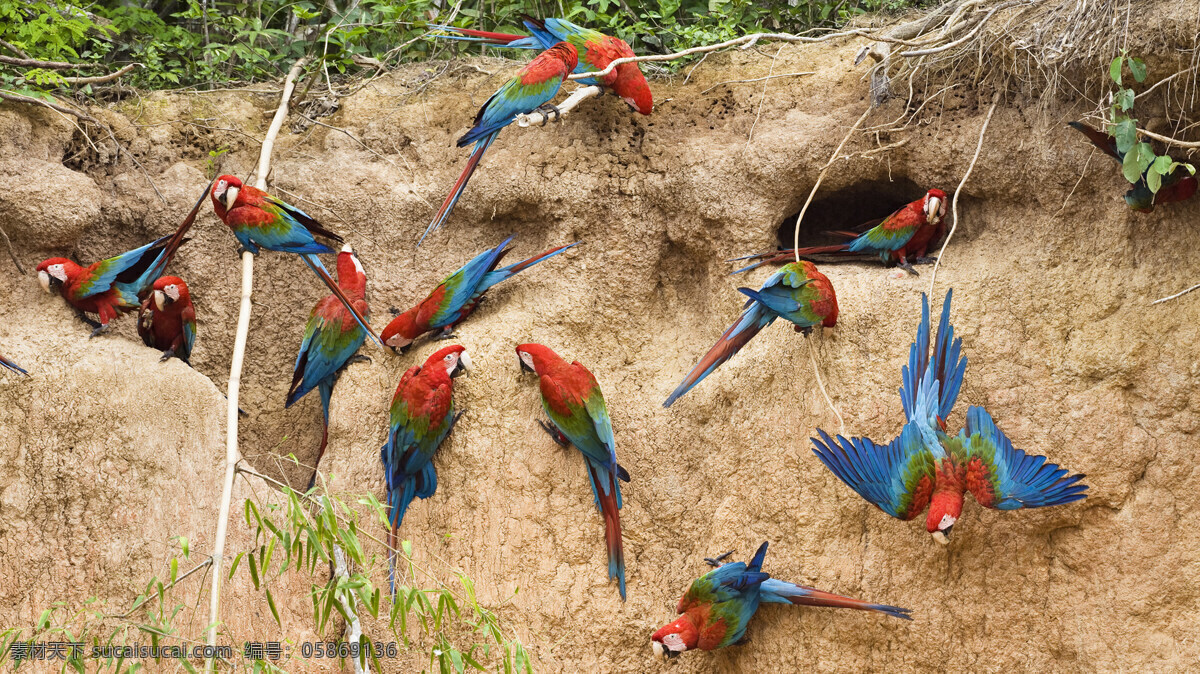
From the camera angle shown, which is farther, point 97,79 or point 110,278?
point 97,79

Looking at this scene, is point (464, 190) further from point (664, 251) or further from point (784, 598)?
point (784, 598)

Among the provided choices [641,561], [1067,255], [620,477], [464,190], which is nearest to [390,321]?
[464,190]

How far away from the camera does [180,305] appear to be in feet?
11.1

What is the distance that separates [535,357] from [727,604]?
99cm

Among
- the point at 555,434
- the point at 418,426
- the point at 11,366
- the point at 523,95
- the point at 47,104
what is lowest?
the point at 555,434

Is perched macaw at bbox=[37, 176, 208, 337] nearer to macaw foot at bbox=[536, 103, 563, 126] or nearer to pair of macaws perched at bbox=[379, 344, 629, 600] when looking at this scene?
pair of macaws perched at bbox=[379, 344, 629, 600]

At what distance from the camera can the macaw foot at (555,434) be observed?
10.8 ft

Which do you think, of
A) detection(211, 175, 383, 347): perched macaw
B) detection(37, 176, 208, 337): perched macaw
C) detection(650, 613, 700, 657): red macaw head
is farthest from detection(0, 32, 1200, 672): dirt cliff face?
detection(211, 175, 383, 347): perched macaw

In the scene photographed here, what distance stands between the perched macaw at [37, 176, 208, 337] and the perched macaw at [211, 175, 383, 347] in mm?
187

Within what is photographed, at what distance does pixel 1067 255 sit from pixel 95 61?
378 centimetres

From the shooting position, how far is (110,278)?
3.37m

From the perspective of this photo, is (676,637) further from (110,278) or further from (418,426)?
(110,278)

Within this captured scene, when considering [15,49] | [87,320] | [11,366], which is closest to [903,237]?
[87,320]

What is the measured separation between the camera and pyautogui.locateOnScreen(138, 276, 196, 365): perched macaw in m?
3.35
